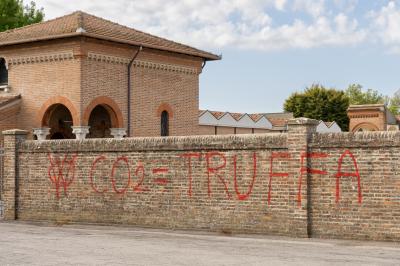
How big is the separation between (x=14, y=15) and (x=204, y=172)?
36.5 meters

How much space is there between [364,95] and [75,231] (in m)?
101

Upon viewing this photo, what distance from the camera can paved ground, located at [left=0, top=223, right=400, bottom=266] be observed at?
41.0 ft

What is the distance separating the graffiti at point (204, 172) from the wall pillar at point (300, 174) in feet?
0.07

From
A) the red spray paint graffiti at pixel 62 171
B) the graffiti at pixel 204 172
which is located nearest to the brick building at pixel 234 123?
the red spray paint graffiti at pixel 62 171

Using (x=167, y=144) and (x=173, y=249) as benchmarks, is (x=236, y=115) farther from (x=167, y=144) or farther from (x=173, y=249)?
(x=173, y=249)

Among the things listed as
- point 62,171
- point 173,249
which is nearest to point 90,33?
point 62,171

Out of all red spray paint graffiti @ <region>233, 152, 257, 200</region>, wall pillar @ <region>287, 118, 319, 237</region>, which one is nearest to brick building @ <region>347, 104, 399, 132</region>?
red spray paint graffiti @ <region>233, 152, 257, 200</region>

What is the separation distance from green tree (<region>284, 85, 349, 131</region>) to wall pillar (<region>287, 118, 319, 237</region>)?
64078 millimetres

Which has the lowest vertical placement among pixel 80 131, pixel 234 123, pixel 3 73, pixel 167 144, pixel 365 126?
pixel 167 144

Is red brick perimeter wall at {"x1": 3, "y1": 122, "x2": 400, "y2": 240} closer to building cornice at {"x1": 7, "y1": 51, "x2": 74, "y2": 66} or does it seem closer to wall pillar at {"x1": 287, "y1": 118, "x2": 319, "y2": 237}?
wall pillar at {"x1": 287, "y1": 118, "x2": 319, "y2": 237}

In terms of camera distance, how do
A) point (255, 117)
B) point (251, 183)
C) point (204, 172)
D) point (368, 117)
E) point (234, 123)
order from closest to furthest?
point (251, 183), point (204, 172), point (234, 123), point (255, 117), point (368, 117)

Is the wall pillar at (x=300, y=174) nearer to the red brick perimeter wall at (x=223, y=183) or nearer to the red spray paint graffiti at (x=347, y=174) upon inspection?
the red brick perimeter wall at (x=223, y=183)

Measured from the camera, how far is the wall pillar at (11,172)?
2172 centimetres

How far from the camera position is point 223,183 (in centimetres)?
1794
